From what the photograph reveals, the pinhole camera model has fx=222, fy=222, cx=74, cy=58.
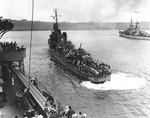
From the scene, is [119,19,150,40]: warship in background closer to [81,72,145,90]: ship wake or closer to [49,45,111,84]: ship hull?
[49,45,111,84]: ship hull

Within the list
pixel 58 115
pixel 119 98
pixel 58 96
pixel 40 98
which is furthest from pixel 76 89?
pixel 58 115

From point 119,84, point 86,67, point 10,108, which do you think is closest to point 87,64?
point 86,67

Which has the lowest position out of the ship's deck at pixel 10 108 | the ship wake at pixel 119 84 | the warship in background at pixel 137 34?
the ship wake at pixel 119 84

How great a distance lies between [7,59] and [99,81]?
15.7 metres

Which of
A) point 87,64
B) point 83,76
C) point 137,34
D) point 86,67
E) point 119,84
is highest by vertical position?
point 137,34

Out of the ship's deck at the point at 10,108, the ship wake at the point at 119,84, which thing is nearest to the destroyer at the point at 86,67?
the ship wake at the point at 119,84

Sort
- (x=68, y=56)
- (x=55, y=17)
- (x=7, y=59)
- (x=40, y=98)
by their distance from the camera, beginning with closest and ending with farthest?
1. (x=40, y=98)
2. (x=7, y=59)
3. (x=68, y=56)
4. (x=55, y=17)

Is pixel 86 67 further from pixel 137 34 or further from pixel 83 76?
pixel 137 34

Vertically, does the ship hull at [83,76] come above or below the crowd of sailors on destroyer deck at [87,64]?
below

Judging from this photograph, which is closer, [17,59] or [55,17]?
[17,59]

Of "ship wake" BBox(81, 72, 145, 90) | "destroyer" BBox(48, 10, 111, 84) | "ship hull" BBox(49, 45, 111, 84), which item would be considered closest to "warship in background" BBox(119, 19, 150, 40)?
"destroyer" BBox(48, 10, 111, 84)

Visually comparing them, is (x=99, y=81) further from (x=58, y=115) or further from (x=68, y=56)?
(x=58, y=115)

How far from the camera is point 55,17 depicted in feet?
236

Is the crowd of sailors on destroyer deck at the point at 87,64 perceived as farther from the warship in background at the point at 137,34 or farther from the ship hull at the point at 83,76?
the warship in background at the point at 137,34
